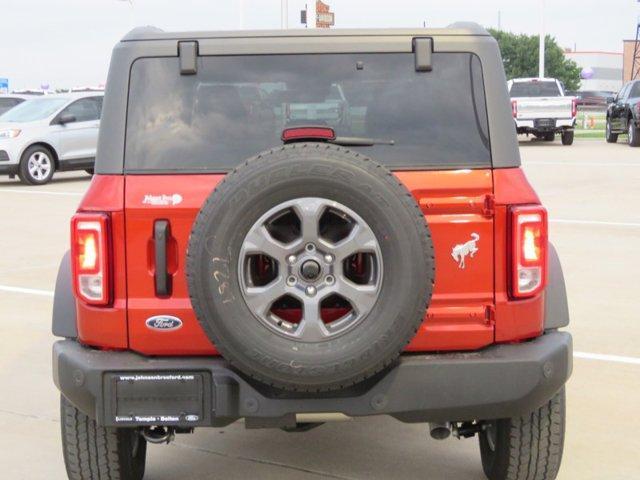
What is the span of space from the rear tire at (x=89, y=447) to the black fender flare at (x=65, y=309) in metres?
0.28

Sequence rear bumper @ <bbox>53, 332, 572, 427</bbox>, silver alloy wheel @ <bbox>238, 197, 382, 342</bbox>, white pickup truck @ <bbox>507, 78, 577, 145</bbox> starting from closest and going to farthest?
silver alloy wheel @ <bbox>238, 197, 382, 342</bbox>
rear bumper @ <bbox>53, 332, 572, 427</bbox>
white pickup truck @ <bbox>507, 78, 577, 145</bbox>

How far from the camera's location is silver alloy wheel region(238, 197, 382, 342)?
3.58 meters

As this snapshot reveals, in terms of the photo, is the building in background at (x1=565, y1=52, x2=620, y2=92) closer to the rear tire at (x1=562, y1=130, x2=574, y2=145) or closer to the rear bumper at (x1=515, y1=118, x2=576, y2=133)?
the rear tire at (x1=562, y1=130, x2=574, y2=145)

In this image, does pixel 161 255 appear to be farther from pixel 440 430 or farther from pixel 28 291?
pixel 28 291

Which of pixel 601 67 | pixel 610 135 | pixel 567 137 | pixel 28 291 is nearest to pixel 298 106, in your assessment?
pixel 28 291

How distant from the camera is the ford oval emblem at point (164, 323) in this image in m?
3.96

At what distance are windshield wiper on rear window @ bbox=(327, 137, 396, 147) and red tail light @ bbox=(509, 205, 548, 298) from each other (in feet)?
1.70

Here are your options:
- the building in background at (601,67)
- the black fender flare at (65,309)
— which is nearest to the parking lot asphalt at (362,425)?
the black fender flare at (65,309)

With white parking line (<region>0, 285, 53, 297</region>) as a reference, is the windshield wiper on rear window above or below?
above

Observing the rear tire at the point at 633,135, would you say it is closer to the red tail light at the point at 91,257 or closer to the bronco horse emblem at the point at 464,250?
the bronco horse emblem at the point at 464,250

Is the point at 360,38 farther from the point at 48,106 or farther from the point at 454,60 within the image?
the point at 48,106

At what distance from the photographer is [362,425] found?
18.0 ft

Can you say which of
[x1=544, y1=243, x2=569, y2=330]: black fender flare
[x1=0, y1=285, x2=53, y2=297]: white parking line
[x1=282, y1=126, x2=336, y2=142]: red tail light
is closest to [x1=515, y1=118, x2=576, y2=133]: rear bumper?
[x1=0, y1=285, x2=53, y2=297]: white parking line

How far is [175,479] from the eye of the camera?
479 cm
